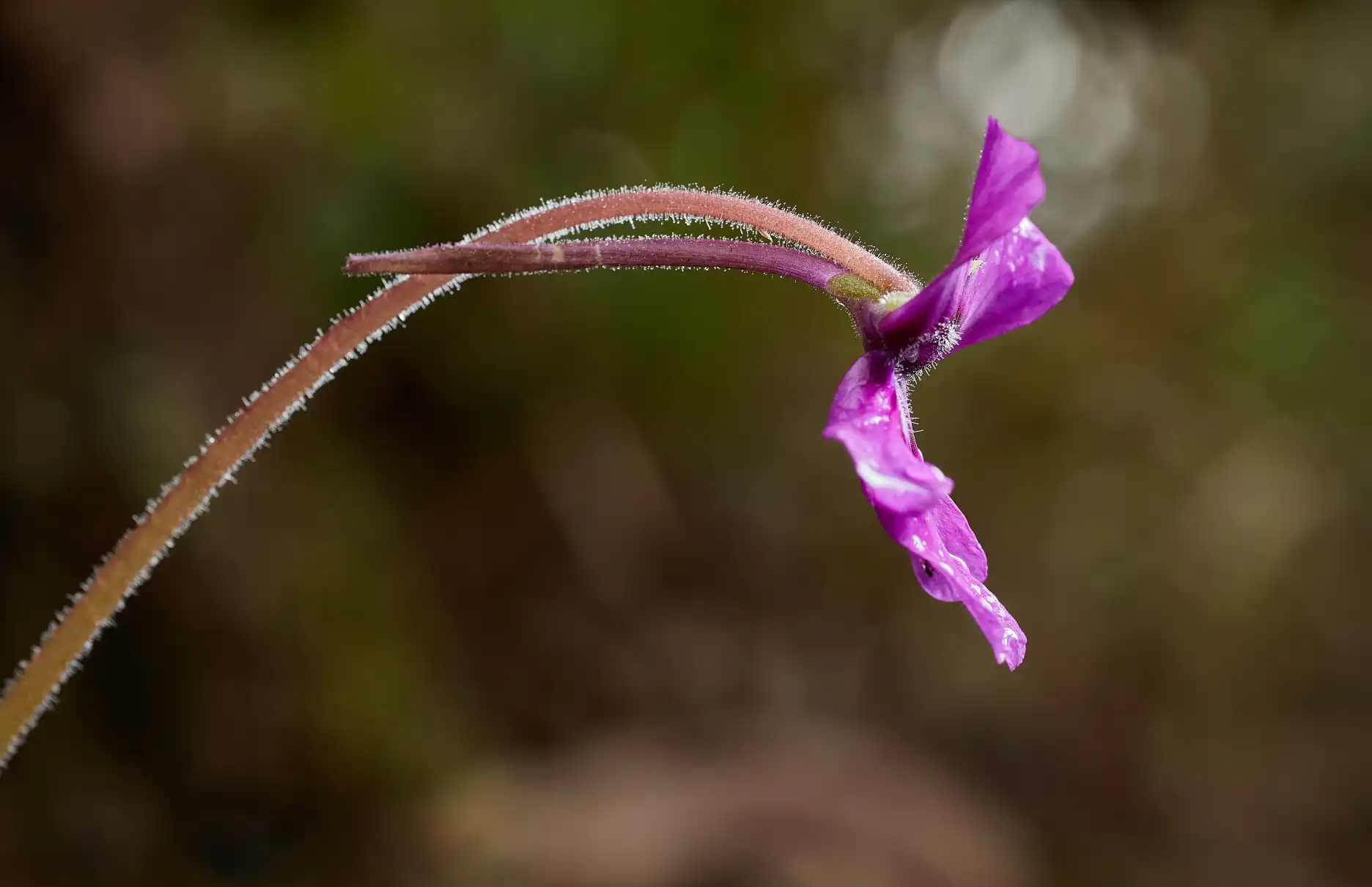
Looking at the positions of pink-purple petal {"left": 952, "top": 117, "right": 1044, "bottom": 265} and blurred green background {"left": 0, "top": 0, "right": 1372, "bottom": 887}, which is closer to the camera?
pink-purple petal {"left": 952, "top": 117, "right": 1044, "bottom": 265}

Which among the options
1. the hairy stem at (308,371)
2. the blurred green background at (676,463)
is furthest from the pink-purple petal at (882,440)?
the blurred green background at (676,463)

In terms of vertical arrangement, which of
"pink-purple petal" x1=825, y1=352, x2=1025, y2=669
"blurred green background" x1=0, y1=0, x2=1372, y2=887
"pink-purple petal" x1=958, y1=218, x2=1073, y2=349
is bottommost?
"pink-purple petal" x1=825, y1=352, x2=1025, y2=669

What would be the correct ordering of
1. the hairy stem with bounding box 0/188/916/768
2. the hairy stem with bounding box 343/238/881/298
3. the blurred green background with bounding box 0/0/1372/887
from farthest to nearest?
1. the blurred green background with bounding box 0/0/1372/887
2. the hairy stem with bounding box 0/188/916/768
3. the hairy stem with bounding box 343/238/881/298

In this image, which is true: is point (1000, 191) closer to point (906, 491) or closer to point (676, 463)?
point (906, 491)

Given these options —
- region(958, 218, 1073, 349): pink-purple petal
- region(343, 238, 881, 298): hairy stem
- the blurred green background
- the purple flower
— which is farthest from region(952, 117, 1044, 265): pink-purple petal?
the blurred green background

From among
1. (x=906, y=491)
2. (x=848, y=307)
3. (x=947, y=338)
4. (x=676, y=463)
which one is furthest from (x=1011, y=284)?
(x=676, y=463)

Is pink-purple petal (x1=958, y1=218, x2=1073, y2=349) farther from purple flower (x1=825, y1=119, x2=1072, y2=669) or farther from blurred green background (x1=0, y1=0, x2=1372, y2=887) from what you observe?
A: blurred green background (x1=0, y1=0, x2=1372, y2=887)

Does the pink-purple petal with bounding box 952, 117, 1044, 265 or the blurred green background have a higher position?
the blurred green background

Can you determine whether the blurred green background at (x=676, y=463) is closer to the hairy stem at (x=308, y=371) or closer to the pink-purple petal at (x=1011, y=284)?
the hairy stem at (x=308, y=371)
